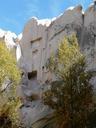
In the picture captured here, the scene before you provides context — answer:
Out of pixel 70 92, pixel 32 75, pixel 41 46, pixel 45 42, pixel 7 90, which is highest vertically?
pixel 45 42

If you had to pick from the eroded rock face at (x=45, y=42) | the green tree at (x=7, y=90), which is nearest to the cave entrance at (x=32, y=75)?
the eroded rock face at (x=45, y=42)

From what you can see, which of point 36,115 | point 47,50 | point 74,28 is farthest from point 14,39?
point 36,115

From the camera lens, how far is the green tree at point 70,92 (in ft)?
88.9

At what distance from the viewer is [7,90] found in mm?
31469

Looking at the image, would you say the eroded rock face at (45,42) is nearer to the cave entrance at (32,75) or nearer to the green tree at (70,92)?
the cave entrance at (32,75)

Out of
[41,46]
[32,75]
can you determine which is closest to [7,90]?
[32,75]

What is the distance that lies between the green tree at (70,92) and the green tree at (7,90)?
2640 millimetres

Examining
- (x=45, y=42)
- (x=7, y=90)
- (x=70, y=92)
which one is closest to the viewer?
(x=70, y=92)

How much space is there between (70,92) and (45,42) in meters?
14.4

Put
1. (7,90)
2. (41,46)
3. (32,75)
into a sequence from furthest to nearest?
(41,46) → (32,75) → (7,90)

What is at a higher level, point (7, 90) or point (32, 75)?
point (32, 75)

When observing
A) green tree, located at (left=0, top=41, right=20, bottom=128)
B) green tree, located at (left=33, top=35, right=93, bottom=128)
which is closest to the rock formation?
green tree, located at (left=0, top=41, right=20, bottom=128)

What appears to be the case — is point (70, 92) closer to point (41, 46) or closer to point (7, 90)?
point (7, 90)

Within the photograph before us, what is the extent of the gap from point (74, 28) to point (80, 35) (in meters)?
0.89
